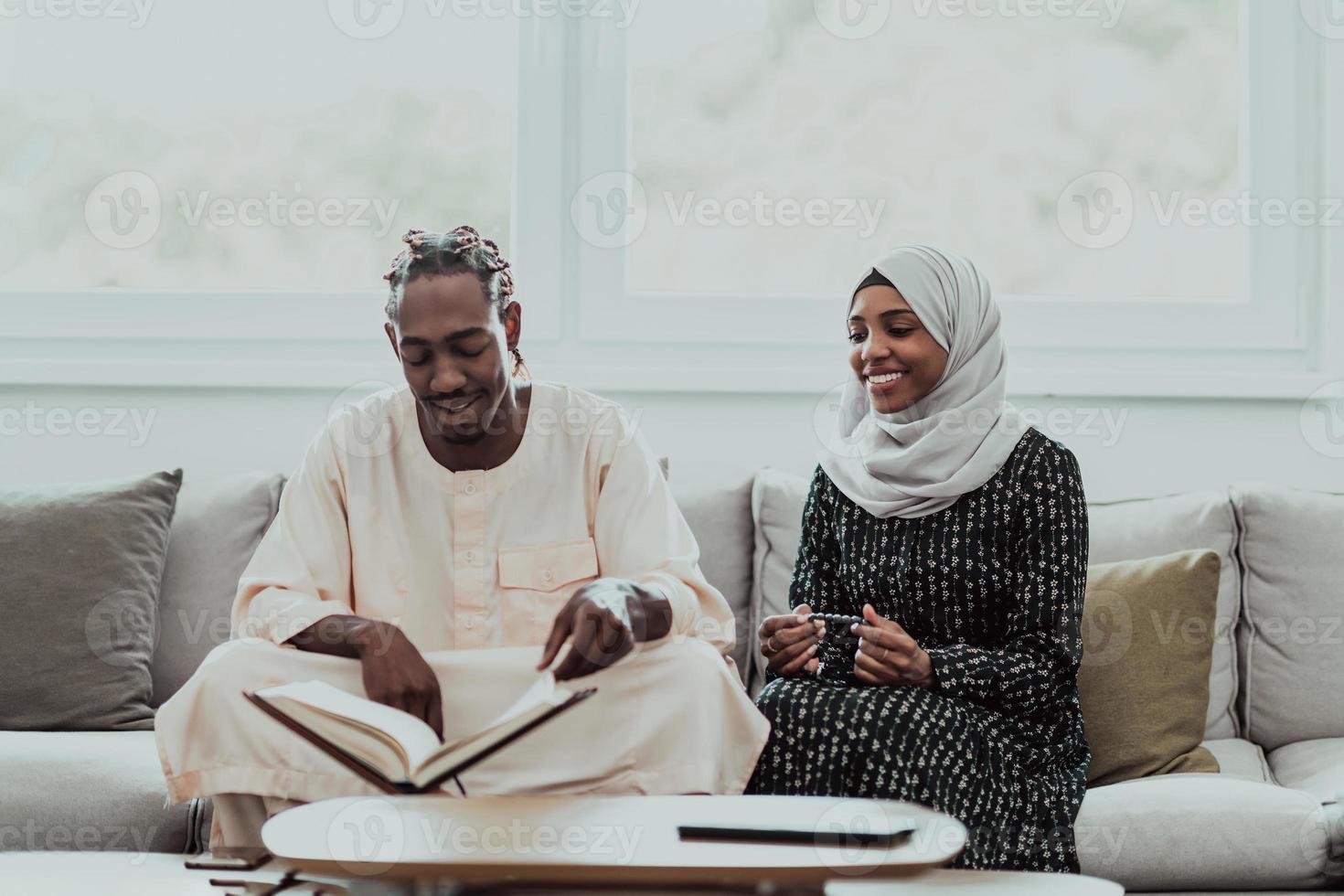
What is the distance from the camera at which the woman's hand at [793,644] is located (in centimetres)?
201

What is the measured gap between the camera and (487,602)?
77.5 inches

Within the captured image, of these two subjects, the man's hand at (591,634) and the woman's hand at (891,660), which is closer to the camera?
the man's hand at (591,634)

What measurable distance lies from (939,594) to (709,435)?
0.98m

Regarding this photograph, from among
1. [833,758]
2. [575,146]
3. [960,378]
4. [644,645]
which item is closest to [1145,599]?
[960,378]

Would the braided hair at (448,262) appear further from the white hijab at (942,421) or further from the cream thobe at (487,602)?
the white hijab at (942,421)

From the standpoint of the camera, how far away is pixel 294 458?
2.94 meters

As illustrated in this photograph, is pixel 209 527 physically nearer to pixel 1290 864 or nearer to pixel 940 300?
pixel 940 300

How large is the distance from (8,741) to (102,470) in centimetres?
99

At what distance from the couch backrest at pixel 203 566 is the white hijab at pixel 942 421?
1.18 meters

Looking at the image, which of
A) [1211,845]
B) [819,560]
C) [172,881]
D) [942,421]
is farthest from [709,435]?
[172,881]

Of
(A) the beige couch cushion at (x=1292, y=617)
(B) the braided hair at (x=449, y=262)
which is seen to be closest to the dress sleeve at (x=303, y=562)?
(B) the braided hair at (x=449, y=262)

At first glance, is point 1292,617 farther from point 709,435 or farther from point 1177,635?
point 709,435

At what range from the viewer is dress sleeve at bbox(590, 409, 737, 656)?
1.85m

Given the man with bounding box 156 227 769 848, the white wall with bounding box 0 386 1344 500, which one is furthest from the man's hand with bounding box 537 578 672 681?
the white wall with bounding box 0 386 1344 500
